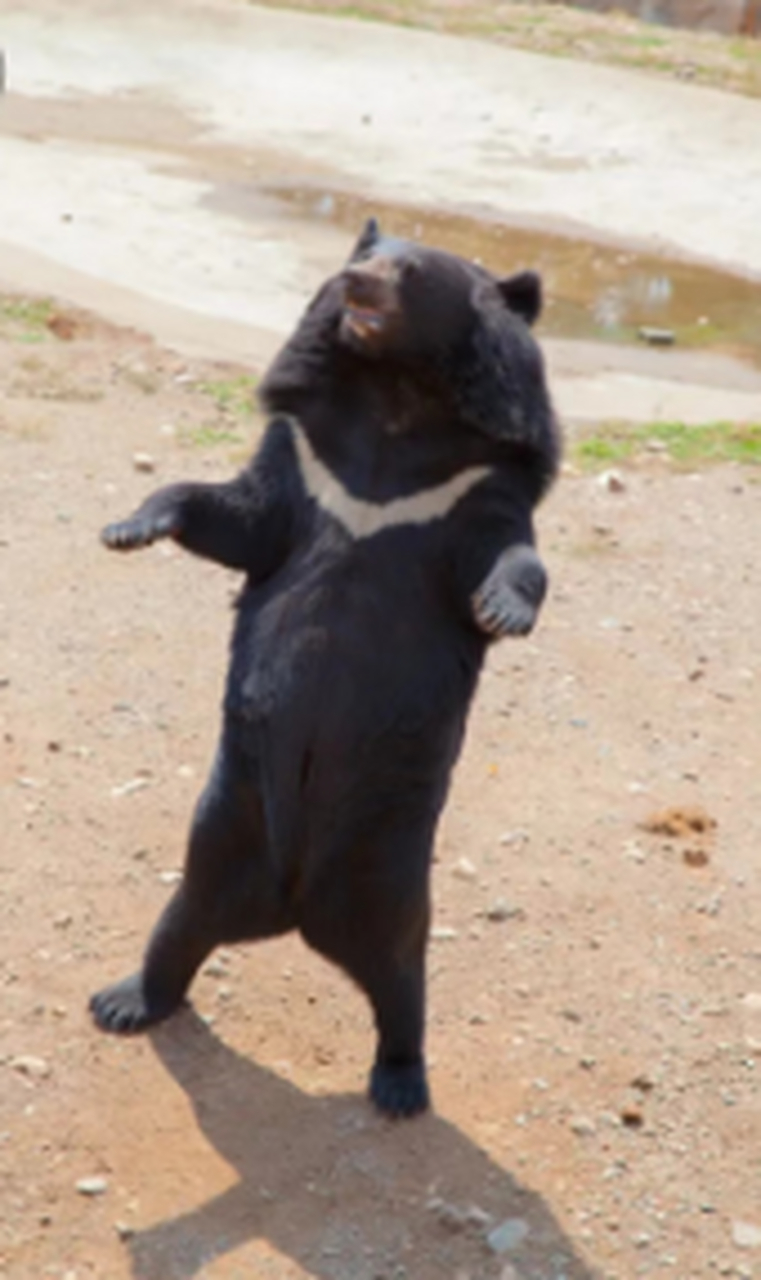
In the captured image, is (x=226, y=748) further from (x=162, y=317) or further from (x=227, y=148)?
(x=227, y=148)

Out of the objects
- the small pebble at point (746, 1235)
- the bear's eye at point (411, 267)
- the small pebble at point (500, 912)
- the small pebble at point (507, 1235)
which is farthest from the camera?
the small pebble at point (500, 912)

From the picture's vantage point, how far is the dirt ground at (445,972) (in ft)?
12.5

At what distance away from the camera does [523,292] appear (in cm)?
359

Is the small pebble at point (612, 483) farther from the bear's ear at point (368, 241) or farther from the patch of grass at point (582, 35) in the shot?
the patch of grass at point (582, 35)

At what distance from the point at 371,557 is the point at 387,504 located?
0.10m

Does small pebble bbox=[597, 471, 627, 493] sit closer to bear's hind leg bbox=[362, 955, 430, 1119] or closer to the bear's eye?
bear's hind leg bbox=[362, 955, 430, 1119]

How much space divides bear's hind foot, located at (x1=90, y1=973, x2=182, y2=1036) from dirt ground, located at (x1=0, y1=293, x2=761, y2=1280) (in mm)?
35

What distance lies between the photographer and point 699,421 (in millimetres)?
8711

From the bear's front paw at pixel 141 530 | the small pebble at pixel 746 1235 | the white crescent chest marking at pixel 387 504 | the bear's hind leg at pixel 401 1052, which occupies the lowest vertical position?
the small pebble at pixel 746 1235

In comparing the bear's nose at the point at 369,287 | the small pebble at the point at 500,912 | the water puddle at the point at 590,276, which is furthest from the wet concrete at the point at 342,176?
the bear's nose at the point at 369,287

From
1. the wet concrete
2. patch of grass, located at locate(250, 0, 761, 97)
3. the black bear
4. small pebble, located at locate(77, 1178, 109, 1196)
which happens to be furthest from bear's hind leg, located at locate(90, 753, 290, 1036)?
patch of grass, located at locate(250, 0, 761, 97)

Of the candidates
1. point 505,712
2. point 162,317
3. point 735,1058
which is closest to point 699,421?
point 162,317

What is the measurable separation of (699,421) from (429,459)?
17.6 ft

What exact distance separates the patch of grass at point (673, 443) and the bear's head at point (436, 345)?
4194 millimetres
